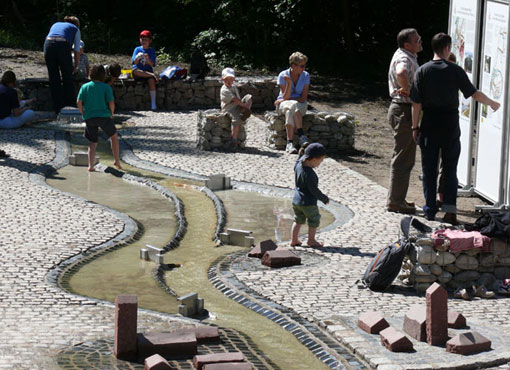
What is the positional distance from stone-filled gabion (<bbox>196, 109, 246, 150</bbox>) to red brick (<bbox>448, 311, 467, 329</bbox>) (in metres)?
8.63

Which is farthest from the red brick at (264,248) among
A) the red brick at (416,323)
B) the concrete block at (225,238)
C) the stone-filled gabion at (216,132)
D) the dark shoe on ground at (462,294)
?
the stone-filled gabion at (216,132)

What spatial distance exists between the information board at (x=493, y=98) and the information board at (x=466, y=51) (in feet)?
0.54

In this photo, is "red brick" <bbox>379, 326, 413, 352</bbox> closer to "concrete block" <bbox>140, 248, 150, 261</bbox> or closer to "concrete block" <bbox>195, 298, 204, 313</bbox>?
"concrete block" <bbox>195, 298, 204, 313</bbox>

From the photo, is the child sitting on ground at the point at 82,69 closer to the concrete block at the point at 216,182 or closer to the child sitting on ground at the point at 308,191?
the concrete block at the point at 216,182

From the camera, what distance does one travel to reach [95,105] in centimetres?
1405

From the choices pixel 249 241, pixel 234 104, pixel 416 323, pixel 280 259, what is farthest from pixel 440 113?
pixel 234 104

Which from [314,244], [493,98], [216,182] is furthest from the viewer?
[216,182]

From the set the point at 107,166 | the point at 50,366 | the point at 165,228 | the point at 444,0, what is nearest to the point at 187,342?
the point at 50,366

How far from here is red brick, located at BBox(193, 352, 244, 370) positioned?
263 inches

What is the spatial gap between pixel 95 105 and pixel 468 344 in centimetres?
821

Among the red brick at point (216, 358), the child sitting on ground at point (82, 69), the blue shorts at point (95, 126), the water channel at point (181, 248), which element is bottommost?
the water channel at point (181, 248)

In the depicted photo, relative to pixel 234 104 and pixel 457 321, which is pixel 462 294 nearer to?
pixel 457 321

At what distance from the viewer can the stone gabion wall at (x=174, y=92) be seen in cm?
1962

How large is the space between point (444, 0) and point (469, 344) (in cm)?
2074
